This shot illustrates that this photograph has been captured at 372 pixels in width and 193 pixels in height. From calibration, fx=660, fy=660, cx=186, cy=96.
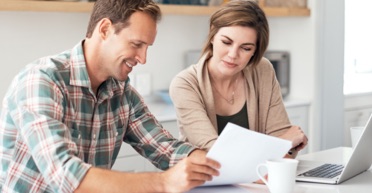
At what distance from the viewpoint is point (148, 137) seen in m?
2.18

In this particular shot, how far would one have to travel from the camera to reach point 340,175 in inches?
81.7

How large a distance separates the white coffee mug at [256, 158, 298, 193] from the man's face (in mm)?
478

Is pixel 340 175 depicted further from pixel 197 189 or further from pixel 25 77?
pixel 25 77

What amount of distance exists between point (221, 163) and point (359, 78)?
3.13m

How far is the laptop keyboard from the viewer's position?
7.00 ft

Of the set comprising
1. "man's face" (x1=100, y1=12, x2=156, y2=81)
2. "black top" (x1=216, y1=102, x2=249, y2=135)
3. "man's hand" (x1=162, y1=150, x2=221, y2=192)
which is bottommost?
"black top" (x1=216, y1=102, x2=249, y2=135)

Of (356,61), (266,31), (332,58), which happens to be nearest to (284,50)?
(332,58)

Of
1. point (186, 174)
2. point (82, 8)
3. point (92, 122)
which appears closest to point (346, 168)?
point (186, 174)

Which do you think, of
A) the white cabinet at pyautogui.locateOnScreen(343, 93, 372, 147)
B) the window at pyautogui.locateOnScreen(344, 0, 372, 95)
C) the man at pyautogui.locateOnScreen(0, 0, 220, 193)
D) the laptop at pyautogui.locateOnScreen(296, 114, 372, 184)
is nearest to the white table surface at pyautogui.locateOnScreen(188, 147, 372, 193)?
the laptop at pyautogui.locateOnScreen(296, 114, 372, 184)

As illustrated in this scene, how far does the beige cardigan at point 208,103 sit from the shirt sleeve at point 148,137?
0.25 metres

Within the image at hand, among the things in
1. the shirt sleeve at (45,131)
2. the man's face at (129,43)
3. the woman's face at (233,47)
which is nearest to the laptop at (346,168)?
the woman's face at (233,47)

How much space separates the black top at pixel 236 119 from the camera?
2.63 meters

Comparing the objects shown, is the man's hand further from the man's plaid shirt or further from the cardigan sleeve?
the cardigan sleeve

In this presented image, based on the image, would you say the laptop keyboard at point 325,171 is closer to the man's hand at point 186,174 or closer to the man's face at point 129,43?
the man's hand at point 186,174
